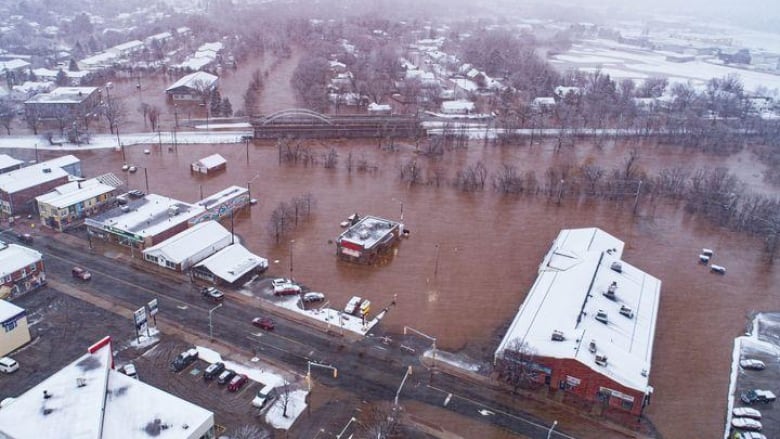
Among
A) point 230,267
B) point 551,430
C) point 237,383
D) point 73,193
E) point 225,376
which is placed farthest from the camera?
point 73,193

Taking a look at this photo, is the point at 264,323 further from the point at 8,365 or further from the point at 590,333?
the point at 590,333

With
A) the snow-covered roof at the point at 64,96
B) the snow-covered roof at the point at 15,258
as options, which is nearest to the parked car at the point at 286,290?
the snow-covered roof at the point at 15,258

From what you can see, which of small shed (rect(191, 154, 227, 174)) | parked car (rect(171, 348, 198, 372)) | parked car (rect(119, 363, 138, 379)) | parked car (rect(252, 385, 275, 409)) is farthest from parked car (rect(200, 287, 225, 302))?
small shed (rect(191, 154, 227, 174))

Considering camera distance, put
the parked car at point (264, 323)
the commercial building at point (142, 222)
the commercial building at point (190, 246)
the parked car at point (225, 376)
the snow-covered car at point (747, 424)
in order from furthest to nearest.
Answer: the commercial building at point (142, 222), the commercial building at point (190, 246), the parked car at point (264, 323), the parked car at point (225, 376), the snow-covered car at point (747, 424)

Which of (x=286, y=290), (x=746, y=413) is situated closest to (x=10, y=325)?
(x=286, y=290)

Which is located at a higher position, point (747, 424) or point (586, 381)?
point (586, 381)

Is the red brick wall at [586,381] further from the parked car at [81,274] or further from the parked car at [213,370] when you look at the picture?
the parked car at [81,274]
